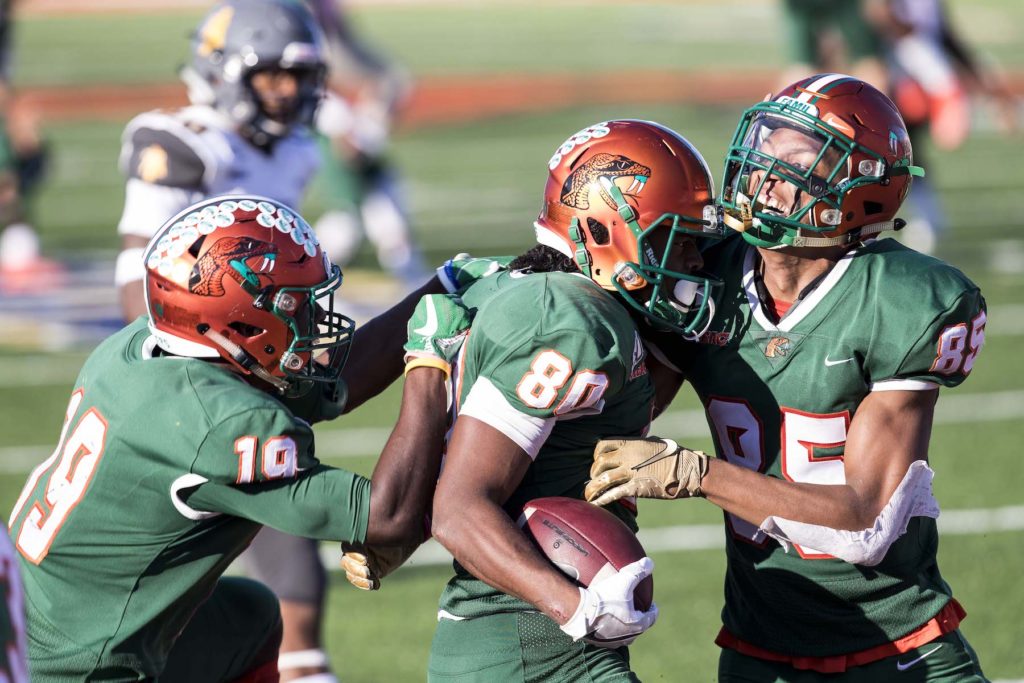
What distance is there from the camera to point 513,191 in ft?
53.7

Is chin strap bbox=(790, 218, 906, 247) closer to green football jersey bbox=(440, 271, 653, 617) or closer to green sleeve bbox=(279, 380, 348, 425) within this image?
green football jersey bbox=(440, 271, 653, 617)

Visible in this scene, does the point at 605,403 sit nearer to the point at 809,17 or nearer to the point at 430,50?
the point at 809,17

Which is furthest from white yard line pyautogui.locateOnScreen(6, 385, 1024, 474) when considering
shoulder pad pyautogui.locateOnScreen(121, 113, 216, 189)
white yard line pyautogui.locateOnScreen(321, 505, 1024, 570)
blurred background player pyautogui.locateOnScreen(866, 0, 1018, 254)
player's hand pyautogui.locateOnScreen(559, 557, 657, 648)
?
player's hand pyautogui.locateOnScreen(559, 557, 657, 648)

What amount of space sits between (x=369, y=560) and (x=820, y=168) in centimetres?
137

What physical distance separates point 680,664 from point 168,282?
2595 millimetres

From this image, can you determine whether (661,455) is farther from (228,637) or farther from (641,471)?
(228,637)

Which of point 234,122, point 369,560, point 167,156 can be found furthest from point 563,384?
point 234,122

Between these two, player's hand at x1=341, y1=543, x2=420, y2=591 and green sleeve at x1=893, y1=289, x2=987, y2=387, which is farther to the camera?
player's hand at x1=341, y1=543, x2=420, y2=591

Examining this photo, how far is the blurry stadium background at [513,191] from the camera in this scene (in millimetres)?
5938

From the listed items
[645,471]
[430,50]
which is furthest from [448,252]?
[430,50]

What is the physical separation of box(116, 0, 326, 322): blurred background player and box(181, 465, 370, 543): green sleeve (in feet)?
7.09

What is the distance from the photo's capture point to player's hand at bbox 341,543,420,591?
133 inches

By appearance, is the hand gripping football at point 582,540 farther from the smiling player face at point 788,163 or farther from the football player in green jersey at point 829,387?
the smiling player face at point 788,163

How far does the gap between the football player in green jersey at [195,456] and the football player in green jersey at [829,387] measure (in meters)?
0.69
